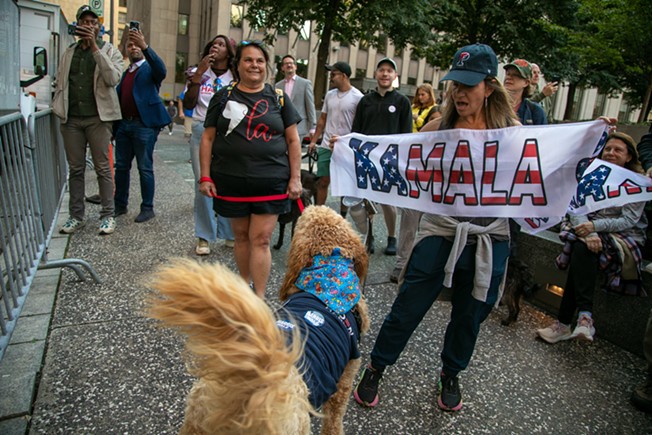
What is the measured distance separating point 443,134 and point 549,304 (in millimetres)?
2421

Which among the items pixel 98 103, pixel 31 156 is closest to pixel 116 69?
pixel 98 103

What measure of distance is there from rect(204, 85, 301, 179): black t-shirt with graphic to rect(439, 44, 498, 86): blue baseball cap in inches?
53.3

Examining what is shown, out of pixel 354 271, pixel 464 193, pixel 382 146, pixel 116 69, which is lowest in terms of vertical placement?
pixel 354 271

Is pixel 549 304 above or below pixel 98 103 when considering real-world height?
below

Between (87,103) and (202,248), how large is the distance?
199cm

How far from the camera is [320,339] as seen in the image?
5.81 feet

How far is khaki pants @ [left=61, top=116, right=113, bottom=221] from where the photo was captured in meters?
4.76

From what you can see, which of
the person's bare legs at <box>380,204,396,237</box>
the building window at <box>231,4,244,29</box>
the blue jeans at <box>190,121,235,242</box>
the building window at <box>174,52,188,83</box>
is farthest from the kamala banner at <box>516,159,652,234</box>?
the building window at <box>174,52,188,83</box>

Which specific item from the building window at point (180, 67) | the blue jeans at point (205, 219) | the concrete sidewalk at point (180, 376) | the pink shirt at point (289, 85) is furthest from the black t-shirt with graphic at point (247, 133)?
the building window at point (180, 67)

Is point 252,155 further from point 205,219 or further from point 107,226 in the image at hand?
point 107,226

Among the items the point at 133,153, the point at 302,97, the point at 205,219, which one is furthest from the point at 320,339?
the point at 302,97

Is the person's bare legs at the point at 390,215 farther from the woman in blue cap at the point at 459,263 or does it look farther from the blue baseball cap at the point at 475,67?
the blue baseball cap at the point at 475,67

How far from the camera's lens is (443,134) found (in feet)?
8.40

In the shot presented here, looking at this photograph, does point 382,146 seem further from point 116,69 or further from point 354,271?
point 116,69
